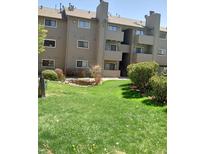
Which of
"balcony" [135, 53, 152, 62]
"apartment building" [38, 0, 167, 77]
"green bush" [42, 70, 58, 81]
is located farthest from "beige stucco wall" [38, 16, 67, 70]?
"balcony" [135, 53, 152, 62]

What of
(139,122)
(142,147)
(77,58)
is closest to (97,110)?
(139,122)

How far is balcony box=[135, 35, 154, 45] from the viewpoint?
699 inches

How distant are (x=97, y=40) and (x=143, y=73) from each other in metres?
9.67

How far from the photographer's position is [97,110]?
12.8 feet

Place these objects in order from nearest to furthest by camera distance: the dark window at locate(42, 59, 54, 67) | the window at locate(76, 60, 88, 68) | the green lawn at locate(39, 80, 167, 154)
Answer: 1. the green lawn at locate(39, 80, 167, 154)
2. the dark window at locate(42, 59, 54, 67)
3. the window at locate(76, 60, 88, 68)

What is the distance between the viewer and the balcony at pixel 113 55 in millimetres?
16484

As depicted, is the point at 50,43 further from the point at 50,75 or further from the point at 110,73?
the point at 50,75

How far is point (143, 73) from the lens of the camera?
7.10 meters

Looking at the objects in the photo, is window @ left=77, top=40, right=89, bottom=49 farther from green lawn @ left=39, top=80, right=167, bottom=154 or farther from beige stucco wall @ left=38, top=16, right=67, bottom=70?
green lawn @ left=39, top=80, right=167, bottom=154

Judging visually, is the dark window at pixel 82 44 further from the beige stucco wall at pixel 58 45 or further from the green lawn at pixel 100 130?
the green lawn at pixel 100 130

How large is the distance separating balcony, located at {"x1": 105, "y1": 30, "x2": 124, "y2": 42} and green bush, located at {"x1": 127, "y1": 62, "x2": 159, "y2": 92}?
31.2ft

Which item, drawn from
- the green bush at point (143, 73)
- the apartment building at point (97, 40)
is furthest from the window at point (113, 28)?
the green bush at point (143, 73)

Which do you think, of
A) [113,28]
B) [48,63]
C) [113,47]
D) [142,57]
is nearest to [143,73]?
[48,63]
